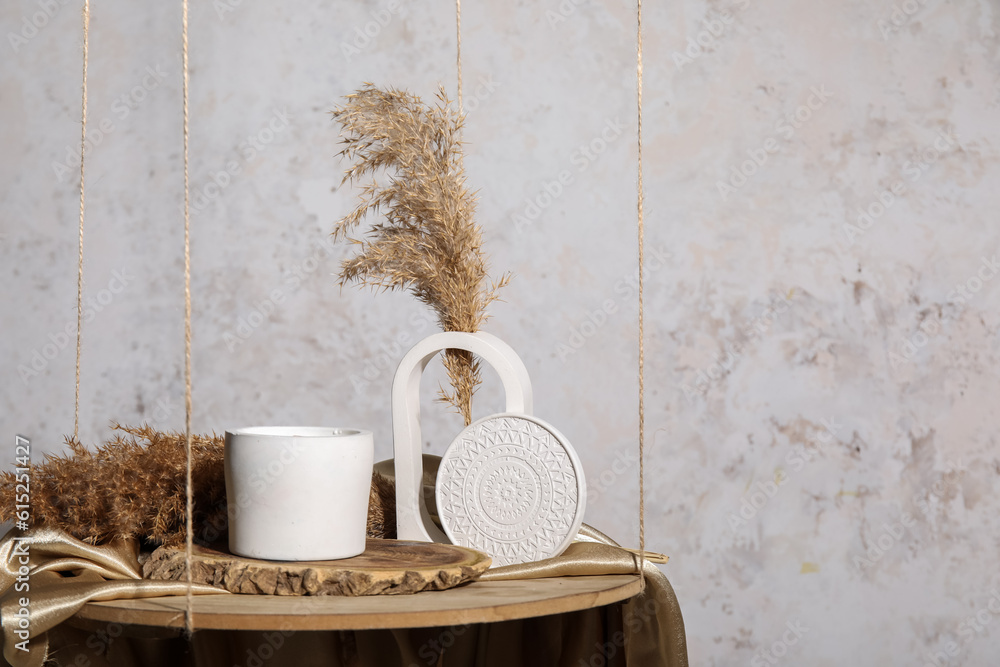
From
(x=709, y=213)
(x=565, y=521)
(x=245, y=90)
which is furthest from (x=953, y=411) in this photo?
(x=245, y=90)

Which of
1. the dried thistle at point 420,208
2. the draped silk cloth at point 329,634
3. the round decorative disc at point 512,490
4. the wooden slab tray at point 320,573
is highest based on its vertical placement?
the dried thistle at point 420,208

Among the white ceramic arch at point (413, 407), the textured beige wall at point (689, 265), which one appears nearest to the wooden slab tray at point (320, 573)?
the white ceramic arch at point (413, 407)

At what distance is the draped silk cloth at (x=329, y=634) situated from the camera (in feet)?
3.52

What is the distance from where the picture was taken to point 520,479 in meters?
1.31

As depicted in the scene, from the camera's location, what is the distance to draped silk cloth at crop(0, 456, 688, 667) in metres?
1.07

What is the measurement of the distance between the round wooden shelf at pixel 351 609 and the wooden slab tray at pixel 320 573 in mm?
17

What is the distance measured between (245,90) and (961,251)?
1.90 metres

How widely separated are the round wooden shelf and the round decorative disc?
0.16 m

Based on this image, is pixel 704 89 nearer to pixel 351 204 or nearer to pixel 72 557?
pixel 351 204

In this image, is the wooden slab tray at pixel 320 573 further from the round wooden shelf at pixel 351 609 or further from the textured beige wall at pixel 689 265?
the textured beige wall at pixel 689 265

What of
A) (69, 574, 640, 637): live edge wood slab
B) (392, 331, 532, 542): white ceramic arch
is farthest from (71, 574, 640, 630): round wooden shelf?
(392, 331, 532, 542): white ceramic arch

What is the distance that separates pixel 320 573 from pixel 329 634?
423mm

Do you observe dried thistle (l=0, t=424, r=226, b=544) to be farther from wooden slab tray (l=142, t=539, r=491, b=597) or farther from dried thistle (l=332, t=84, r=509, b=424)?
dried thistle (l=332, t=84, r=509, b=424)

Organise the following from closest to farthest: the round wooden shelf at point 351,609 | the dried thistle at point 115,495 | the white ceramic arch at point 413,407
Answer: the round wooden shelf at point 351,609 → the dried thistle at point 115,495 → the white ceramic arch at point 413,407
